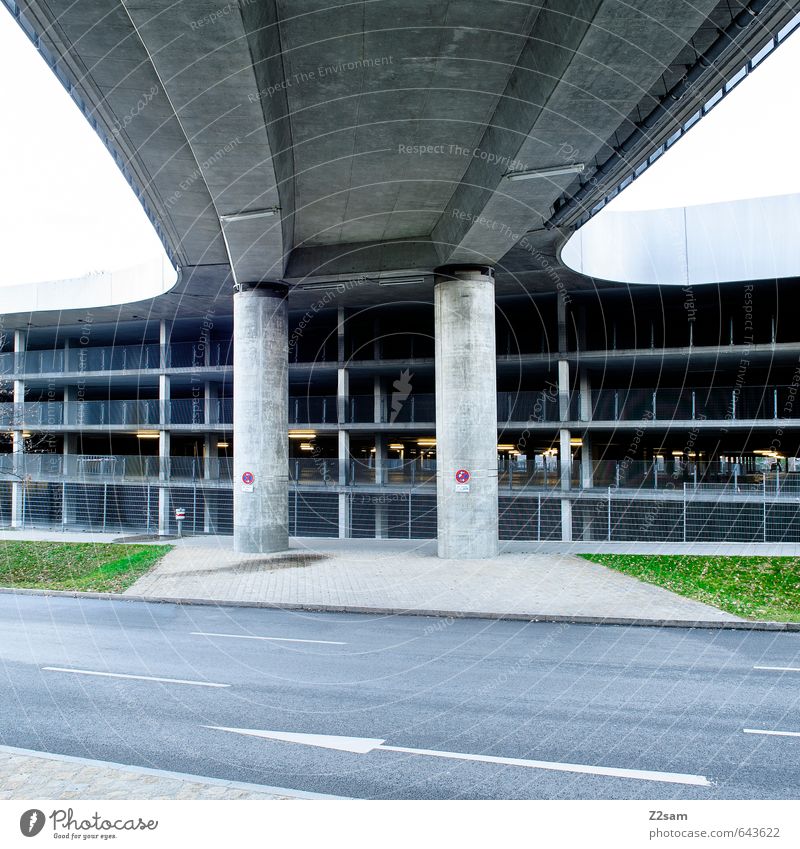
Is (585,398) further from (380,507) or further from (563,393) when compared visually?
(380,507)

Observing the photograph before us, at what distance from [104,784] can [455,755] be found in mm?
2915

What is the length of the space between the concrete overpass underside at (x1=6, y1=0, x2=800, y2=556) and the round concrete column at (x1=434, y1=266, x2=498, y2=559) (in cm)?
6

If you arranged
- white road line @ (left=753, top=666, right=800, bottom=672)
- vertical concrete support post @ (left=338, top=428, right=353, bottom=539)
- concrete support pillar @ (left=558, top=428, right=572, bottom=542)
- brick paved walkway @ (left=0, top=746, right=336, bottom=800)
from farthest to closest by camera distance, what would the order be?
vertical concrete support post @ (left=338, top=428, right=353, bottom=539), concrete support pillar @ (left=558, top=428, right=572, bottom=542), white road line @ (left=753, top=666, right=800, bottom=672), brick paved walkway @ (left=0, top=746, right=336, bottom=800)

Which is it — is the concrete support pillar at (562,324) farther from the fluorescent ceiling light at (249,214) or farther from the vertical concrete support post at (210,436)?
the vertical concrete support post at (210,436)

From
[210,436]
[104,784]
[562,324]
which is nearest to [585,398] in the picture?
[562,324]

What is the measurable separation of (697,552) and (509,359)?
34.2 ft

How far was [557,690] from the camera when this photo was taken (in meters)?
8.75

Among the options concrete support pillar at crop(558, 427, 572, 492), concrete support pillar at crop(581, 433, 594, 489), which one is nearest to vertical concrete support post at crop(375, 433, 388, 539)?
concrete support pillar at crop(558, 427, 572, 492)

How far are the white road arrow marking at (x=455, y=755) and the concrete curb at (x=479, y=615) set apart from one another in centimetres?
677

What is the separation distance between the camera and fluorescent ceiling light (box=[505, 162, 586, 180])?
14.2 meters

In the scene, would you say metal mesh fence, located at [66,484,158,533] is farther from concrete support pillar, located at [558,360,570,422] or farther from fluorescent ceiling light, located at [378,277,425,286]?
concrete support pillar, located at [558,360,570,422]

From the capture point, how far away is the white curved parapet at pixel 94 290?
27.8 metres

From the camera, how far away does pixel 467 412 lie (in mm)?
20734

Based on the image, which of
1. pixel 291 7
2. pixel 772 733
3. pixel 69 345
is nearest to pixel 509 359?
pixel 291 7
